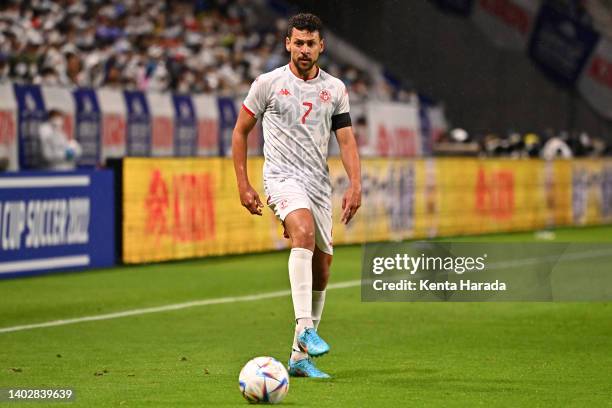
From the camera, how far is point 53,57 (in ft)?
87.5

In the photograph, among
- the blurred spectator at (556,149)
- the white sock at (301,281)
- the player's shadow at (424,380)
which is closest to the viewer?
the player's shadow at (424,380)

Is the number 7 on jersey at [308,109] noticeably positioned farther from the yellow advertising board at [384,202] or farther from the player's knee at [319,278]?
the yellow advertising board at [384,202]

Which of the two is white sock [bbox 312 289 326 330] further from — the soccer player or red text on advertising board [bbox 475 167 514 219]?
red text on advertising board [bbox 475 167 514 219]

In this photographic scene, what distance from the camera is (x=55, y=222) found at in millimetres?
A: 16781

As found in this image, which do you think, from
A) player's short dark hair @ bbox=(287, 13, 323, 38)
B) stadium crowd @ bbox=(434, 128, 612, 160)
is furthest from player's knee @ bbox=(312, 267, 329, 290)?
stadium crowd @ bbox=(434, 128, 612, 160)

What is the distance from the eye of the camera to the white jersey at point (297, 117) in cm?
889

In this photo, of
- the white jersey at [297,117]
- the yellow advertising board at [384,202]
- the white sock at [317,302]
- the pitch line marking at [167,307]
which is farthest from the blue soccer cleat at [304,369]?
the yellow advertising board at [384,202]

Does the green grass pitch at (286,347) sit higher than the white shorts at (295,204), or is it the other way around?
the white shorts at (295,204)

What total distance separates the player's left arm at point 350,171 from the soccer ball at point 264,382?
1424 mm

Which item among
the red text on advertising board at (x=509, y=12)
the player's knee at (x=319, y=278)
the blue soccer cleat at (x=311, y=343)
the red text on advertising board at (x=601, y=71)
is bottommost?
the red text on advertising board at (x=601, y=71)

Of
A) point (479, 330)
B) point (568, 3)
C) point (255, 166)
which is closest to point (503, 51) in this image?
point (568, 3)

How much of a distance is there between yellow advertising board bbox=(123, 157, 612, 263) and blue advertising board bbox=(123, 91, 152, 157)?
5.49 meters

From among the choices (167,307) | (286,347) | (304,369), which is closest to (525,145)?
(167,307)

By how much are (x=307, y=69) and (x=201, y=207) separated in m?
10.9
